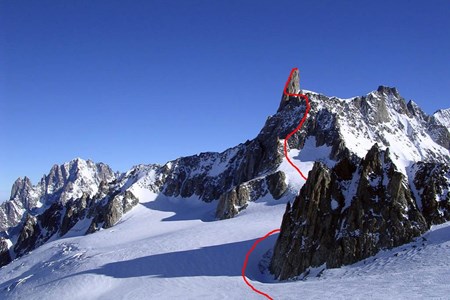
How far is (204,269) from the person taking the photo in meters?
52.1

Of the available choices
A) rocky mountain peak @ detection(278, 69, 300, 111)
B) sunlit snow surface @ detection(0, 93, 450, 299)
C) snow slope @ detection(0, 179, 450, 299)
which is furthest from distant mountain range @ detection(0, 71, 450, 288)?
snow slope @ detection(0, 179, 450, 299)

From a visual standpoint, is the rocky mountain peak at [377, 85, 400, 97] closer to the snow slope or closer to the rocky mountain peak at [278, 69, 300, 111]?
the rocky mountain peak at [278, 69, 300, 111]

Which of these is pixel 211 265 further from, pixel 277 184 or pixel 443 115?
pixel 443 115

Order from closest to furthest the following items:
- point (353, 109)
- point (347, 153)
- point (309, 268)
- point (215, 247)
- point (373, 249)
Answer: point (373, 249), point (309, 268), point (215, 247), point (347, 153), point (353, 109)

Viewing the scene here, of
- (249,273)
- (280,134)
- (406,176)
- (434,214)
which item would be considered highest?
(280,134)

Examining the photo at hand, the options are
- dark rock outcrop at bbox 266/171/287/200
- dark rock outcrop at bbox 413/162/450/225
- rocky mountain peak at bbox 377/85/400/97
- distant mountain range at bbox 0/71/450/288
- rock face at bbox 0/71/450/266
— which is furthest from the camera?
rocky mountain peak at bbox 377/85/400/97

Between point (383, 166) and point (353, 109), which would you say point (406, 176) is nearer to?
point (383, 166)

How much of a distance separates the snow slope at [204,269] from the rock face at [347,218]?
1930 millimetres

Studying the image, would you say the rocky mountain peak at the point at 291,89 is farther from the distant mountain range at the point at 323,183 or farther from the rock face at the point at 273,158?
the distant mountain range at the point at 323,183

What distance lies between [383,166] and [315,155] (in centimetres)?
5306

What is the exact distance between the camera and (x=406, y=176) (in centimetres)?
4653

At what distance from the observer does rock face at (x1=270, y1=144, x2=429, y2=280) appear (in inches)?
1623

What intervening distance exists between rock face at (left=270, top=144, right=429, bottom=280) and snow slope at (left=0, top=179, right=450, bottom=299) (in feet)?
6.33

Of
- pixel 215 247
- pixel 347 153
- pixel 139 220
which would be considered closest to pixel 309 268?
pixel 215 247
